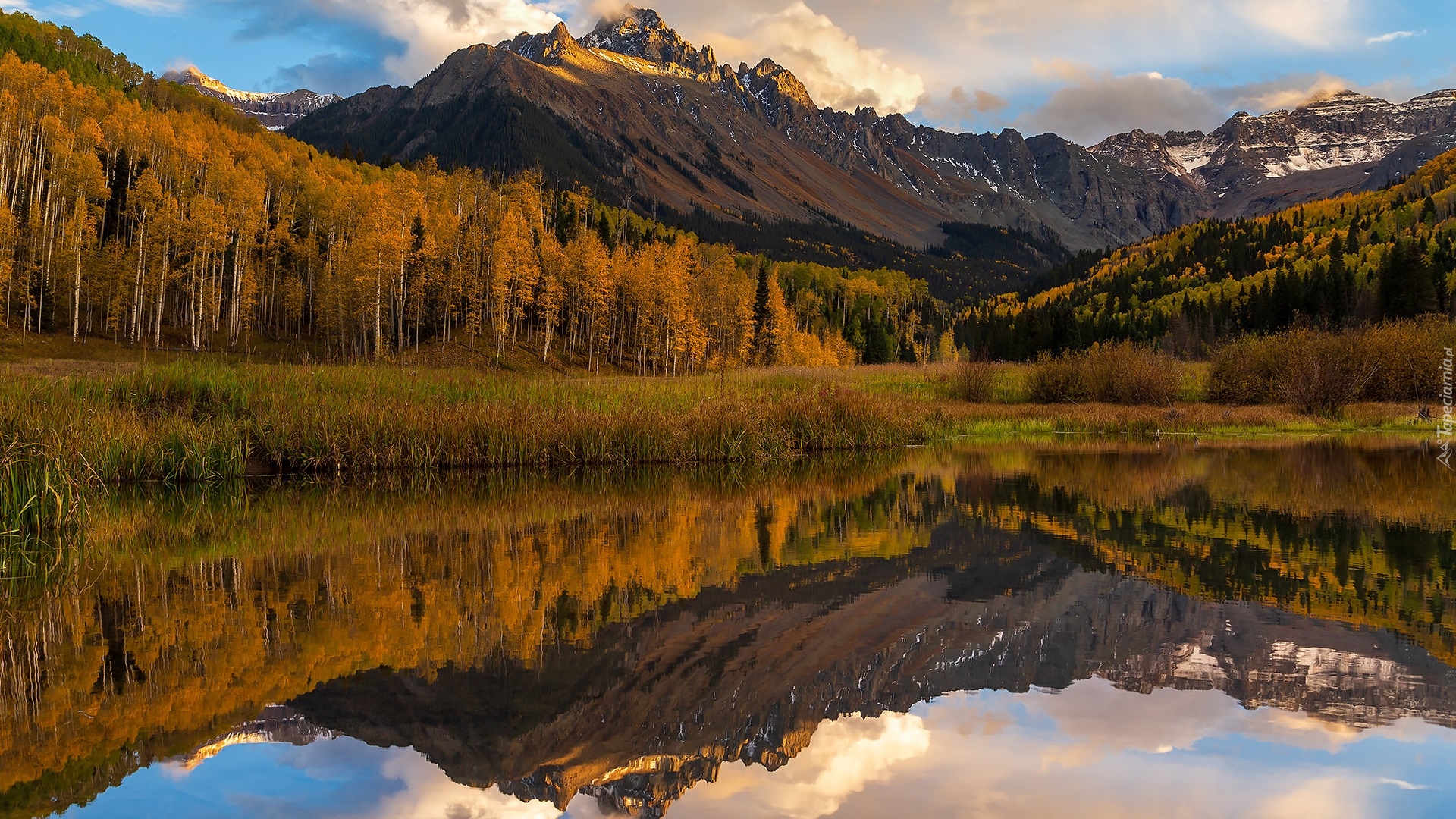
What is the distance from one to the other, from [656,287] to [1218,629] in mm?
70715

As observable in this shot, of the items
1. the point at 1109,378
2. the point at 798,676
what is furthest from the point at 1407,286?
the point at 798,676

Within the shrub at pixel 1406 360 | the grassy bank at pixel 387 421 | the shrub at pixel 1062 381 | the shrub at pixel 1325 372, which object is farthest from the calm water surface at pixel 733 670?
the shrub at pixel 1406 360

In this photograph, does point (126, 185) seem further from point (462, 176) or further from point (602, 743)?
point (602, 743)

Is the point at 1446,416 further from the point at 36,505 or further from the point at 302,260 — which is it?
the point at 302,260

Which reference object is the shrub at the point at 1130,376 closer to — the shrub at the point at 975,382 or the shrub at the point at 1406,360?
the shrub at the point at 975,382

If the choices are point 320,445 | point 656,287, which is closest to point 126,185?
point 656,287

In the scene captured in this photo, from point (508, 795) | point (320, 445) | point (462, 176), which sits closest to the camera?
point (508, 795)

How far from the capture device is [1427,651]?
7379 mm

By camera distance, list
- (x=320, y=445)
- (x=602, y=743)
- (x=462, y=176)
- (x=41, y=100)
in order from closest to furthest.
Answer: (x=602, y=743) → (x=320, y=445) → (x=41, y=100) → (x=462, y=176)

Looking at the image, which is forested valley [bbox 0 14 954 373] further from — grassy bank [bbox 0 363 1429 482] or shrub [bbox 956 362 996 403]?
shrub [bbox 956 362 996 403]

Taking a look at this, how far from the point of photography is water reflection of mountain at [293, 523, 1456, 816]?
19.1 ft

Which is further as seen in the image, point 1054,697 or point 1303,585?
point 1303,585

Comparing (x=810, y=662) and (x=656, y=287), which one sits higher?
(x=656, y=287)

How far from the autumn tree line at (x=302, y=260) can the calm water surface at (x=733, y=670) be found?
142 ft
